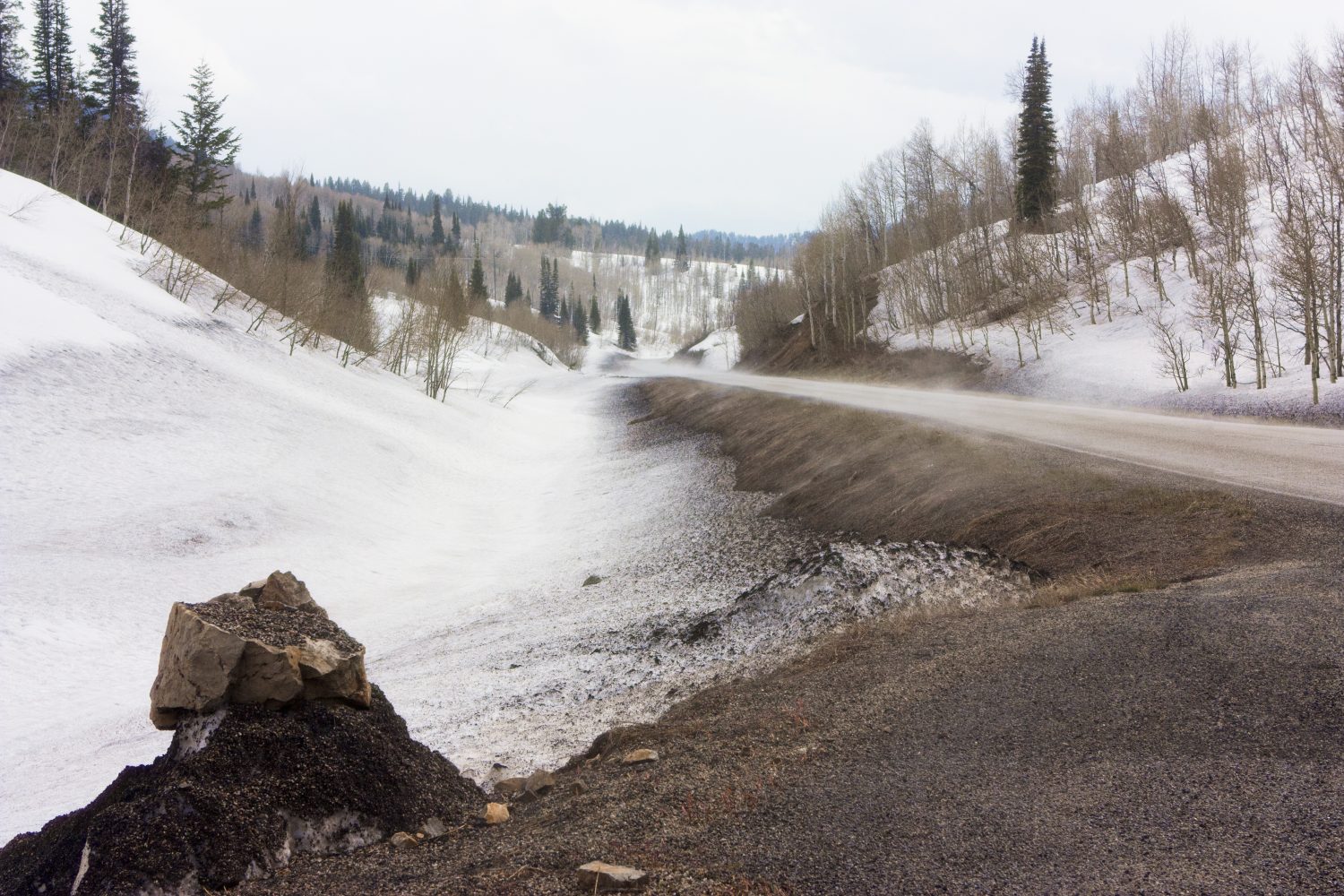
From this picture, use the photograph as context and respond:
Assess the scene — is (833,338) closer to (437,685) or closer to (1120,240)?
(1120,240)

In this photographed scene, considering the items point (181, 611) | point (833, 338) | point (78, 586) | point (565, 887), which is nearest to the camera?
point (565, 887)

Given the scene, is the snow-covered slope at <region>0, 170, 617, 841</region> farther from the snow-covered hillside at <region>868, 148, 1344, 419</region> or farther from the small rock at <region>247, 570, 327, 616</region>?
the snow-covered hillside at <region>868, 148, 1344, 419</region>

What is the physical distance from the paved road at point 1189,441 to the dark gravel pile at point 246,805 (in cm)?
862

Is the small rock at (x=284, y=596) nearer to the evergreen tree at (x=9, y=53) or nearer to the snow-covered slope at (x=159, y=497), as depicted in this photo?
the snow-covered slope at (x=159, y=497)

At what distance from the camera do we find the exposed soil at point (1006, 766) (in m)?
3.12

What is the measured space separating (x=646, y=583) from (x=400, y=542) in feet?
23.4

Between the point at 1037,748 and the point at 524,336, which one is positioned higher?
the point at 524,336

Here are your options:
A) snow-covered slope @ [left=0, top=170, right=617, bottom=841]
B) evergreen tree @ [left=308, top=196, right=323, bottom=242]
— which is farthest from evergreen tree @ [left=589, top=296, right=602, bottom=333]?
snow-covered slope @ [left=0, top=170, right=617, bottom=841]

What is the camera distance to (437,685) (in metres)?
8.75

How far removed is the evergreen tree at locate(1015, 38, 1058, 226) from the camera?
50469mm

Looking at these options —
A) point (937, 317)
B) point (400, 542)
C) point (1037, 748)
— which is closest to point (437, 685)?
point (1037, 748)

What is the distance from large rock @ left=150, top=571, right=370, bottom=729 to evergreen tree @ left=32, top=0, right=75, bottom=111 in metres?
70.3

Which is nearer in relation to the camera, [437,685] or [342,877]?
[342,877]

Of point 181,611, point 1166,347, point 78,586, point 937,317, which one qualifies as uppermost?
point 937,317
